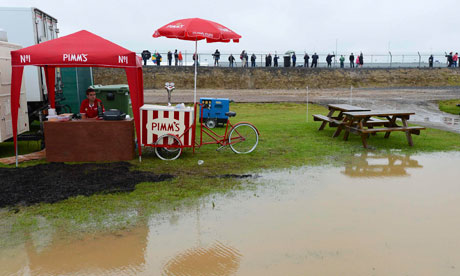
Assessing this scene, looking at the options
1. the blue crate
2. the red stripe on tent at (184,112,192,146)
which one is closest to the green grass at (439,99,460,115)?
the blue crate

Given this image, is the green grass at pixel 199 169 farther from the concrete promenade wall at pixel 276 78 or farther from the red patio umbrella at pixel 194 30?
the concrete promenade wall at pixel 276 78

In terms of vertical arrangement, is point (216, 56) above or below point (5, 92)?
above

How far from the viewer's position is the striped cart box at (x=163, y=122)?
341 inches

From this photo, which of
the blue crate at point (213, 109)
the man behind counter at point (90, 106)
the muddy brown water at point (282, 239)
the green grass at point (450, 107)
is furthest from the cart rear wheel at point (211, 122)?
the green grass at point (450, 107)

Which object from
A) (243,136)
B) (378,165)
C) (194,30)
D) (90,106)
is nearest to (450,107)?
(378,165)

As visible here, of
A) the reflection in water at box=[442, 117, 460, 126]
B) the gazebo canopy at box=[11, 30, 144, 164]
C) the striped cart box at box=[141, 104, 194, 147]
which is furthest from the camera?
the reflection in water at box=[442, 117, 460, 126]

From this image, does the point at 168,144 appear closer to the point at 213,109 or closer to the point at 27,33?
the point at 213,109

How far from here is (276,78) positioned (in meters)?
38.2

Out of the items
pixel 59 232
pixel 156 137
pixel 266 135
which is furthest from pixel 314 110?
pixel 59 232

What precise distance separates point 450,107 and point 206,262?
22.5 meters

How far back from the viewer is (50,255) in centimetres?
442

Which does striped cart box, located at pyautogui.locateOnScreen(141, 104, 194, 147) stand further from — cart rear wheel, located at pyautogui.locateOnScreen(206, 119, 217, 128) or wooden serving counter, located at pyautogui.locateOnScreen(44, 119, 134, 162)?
cart rear wheel, located at pyautogui.locateOnScreen(206, 119, 217, 128)

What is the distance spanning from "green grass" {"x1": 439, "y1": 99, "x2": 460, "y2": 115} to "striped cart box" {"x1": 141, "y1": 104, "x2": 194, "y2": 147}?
16.8 meters

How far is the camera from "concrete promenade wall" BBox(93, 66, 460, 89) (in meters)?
36.3
